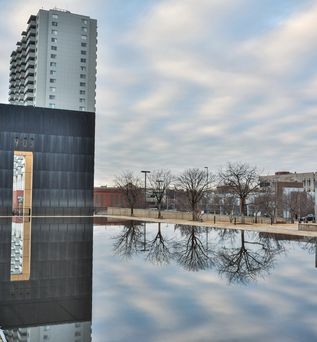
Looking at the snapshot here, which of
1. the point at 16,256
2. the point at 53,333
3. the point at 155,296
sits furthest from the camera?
the point at 16,256

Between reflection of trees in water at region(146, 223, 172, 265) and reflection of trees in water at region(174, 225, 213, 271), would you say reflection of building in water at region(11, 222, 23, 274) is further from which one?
reflection of trees in water at region(174, 225, 213, 271)

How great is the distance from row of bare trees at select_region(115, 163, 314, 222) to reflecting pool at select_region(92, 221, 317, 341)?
85.4ft

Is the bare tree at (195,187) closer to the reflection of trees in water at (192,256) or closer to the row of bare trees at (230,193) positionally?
the row of bare trees at (230,193)

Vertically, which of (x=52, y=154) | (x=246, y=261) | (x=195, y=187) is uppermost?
(x=52, y=154)

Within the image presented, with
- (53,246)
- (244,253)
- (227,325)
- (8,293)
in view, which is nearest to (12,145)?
(53,246)

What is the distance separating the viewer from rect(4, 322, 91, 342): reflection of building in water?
671 centimetres

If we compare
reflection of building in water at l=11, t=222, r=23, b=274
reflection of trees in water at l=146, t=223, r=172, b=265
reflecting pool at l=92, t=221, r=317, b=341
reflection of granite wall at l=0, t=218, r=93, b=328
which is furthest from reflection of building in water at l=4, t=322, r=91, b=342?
reflection of trees in water at l=146, t=223, r=172, b=265

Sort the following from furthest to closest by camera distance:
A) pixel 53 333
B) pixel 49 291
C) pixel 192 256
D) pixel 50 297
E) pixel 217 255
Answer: pixel 217 255 < pixel 192 256 < pixel 49 291 < pixel 50 297 < pixel 53 333

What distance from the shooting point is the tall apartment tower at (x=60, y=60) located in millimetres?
107812

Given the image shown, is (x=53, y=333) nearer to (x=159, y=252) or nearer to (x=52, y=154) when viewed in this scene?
(x=159, y=252)

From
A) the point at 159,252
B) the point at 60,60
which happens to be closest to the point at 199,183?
the point at 159,252

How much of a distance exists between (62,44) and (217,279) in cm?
10711

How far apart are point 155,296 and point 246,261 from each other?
285 inches

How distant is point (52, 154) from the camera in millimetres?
52188
